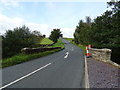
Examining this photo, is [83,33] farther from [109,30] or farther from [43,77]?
[43,77]

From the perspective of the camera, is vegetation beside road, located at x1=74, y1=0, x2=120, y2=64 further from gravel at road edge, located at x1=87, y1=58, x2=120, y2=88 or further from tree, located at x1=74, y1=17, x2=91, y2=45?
gravel at road edge, located at x1=87, y1=58, x2=120, y2=88

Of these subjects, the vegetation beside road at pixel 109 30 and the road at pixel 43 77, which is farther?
the vegetation beside road at pixel 109 30

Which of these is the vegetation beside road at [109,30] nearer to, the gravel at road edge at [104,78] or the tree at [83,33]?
the tree at [83,33]

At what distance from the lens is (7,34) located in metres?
27.6

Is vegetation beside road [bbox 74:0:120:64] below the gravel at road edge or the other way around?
the other way around

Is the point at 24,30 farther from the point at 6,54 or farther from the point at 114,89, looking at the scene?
the point at 114,89

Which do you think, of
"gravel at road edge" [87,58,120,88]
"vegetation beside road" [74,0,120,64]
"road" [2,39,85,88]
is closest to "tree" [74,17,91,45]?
"vegetation beside road" [74,0,120,64]

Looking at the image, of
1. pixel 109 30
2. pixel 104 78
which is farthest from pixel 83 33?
pixel 104 78

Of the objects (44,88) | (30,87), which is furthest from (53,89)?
(30,87)

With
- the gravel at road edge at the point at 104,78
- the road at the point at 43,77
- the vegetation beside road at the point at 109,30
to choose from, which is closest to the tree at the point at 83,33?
the vegetation beside road at the point at 109,30

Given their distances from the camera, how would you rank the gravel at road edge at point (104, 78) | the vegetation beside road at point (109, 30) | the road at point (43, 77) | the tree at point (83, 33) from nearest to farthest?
the gravel at road edge at point (104, 78) → the road at point (43, 77) → the vegetation beside road at point (109, 30) → the tree at point (83, 33)

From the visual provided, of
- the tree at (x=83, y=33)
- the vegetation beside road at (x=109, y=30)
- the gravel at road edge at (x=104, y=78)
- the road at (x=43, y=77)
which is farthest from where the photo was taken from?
the tree at (x=83, y=33)

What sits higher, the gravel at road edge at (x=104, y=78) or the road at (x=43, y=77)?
the gravel at road edge at (x=104, y=78)

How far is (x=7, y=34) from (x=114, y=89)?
2797 cm
